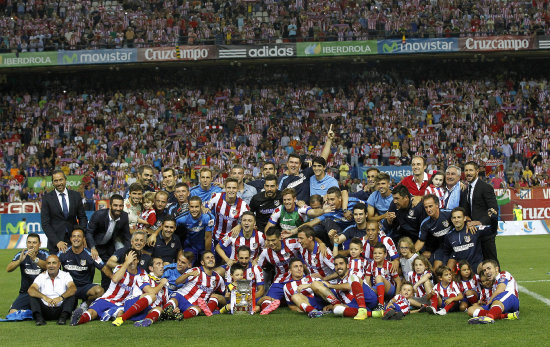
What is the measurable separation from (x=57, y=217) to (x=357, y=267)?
15.1 ft

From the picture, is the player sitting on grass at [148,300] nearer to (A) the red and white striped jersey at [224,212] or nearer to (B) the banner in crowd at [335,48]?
(A) the red and white striped jersey at [224,212]

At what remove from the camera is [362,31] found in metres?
31.4

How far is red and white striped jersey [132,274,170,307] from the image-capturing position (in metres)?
9.14

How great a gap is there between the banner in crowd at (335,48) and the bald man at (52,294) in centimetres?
2265

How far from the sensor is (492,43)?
30609mm

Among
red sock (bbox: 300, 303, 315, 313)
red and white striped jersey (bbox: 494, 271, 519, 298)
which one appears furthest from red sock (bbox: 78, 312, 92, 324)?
red and white striped jersey (bbox: 494, 271, 519, 298)

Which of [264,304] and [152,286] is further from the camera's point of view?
[264,304]

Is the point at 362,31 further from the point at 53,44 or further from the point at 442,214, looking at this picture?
the point at 442,214

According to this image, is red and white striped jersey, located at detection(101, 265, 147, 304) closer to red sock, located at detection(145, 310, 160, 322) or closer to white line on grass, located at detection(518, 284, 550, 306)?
red sock, located at detection(145, 310, 160, 322)

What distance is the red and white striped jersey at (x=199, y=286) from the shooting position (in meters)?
9.52

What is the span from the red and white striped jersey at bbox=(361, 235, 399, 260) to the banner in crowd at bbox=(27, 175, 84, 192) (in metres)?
19.7

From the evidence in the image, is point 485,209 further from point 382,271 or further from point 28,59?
point 28,59

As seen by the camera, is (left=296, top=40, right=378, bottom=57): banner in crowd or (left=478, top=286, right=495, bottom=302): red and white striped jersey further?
(left=296, top=40, right=378, bottom=57): banner in crowd

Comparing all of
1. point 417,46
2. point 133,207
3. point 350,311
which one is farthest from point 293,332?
point 417,46
